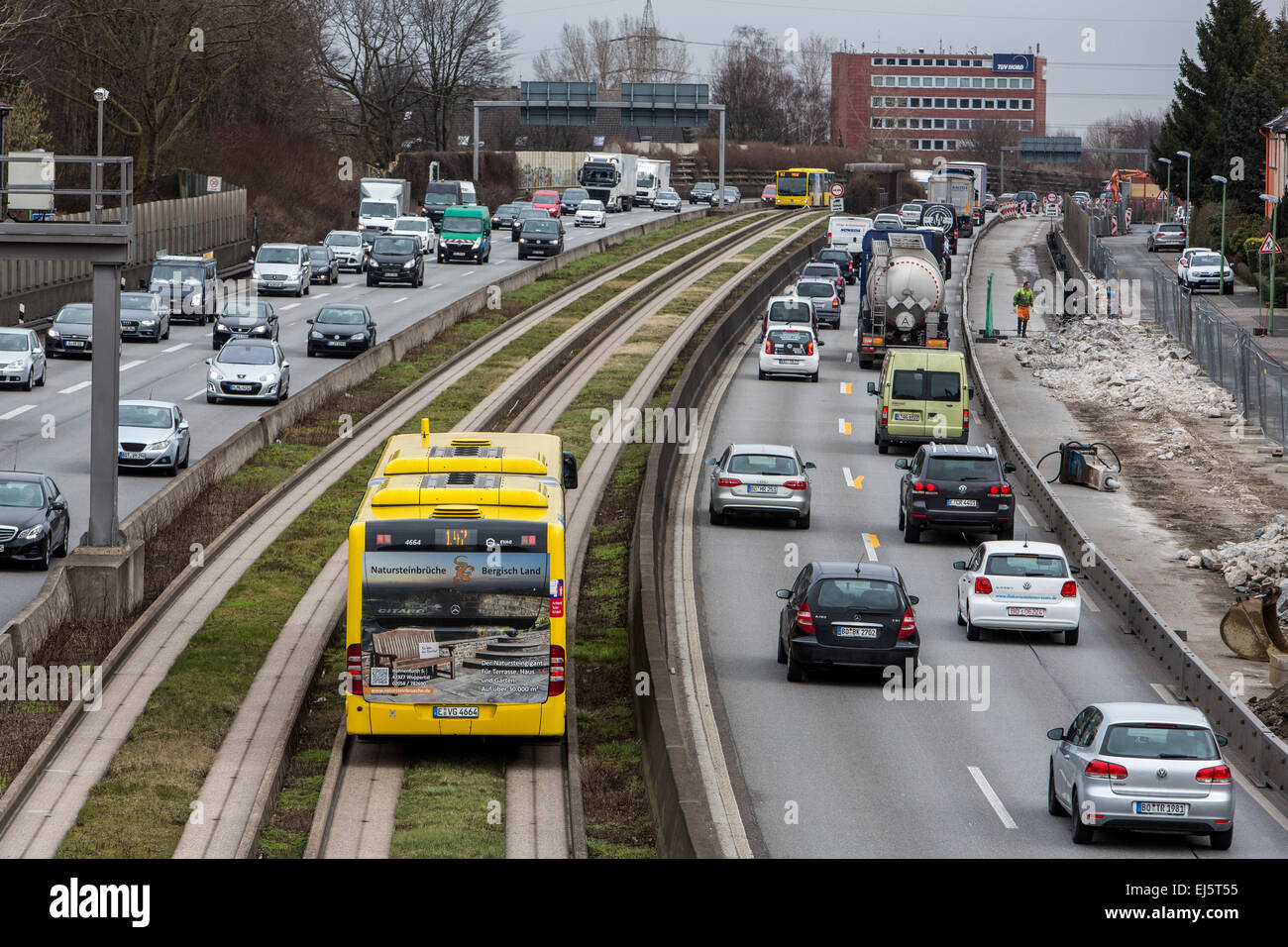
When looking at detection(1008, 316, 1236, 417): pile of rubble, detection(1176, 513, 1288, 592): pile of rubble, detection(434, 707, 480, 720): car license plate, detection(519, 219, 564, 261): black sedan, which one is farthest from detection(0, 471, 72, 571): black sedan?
detection(519, 219, 564, 261): black sedan

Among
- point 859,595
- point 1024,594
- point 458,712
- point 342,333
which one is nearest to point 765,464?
point 1024,594

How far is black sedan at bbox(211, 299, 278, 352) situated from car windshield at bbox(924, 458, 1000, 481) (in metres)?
25.8

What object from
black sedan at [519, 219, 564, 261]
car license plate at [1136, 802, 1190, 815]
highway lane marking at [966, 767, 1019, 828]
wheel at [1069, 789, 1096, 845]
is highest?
black sedan at [519, 219, 564, 261]

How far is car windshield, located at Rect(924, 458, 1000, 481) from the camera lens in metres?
31.1

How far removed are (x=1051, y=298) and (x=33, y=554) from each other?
56469mm

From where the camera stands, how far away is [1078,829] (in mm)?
16094

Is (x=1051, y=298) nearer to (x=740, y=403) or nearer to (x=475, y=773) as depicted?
(x=740, y=403)

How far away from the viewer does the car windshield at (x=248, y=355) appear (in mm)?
44031

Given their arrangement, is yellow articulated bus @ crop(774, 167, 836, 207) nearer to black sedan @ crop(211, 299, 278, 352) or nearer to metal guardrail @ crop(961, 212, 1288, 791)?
black sedan @ crop(211, 299, 278, 352)

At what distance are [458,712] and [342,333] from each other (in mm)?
35427

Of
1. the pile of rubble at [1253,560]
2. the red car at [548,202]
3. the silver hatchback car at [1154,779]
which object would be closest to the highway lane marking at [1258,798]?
the silver hatchback car at [1154,779]

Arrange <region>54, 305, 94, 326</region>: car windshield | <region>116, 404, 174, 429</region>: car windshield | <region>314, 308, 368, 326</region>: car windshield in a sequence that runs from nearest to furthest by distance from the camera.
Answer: <region>116, 404, 174, 429</region>: car windshield < <region>54, 305, 94, 326</region>: car windshield < <region>314, 308, 368, 326</region>: car windshield

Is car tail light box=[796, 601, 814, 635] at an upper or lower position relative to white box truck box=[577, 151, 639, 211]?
lower

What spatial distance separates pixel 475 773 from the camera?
17.7m
